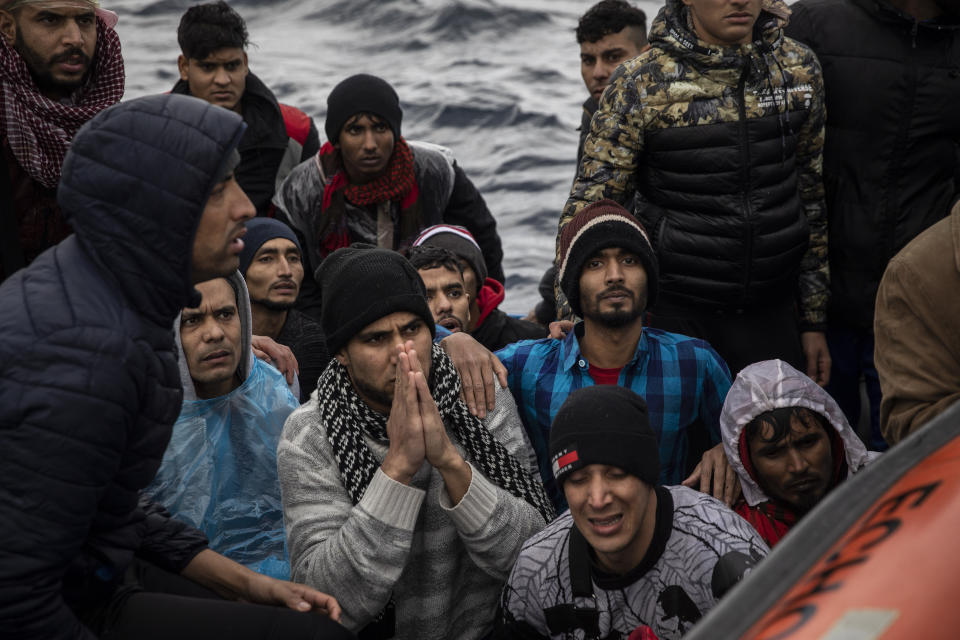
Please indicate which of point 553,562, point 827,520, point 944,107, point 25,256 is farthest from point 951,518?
point 25,256

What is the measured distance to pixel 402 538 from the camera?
10.3 ft

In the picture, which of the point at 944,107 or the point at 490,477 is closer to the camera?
the point at 490,477

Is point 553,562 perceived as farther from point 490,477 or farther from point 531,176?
point 531,176

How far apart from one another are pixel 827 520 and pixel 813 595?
20 cm

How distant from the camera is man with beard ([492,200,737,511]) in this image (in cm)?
385

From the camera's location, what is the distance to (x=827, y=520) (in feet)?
6.15

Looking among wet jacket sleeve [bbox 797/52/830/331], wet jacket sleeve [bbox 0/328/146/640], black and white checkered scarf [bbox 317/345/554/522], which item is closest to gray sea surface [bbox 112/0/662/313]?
wet jacket sleeve [bbox 797/52/830/331]

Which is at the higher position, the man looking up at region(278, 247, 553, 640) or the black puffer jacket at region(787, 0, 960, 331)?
the black puffer jacket at region(787, 0, 960, 331)

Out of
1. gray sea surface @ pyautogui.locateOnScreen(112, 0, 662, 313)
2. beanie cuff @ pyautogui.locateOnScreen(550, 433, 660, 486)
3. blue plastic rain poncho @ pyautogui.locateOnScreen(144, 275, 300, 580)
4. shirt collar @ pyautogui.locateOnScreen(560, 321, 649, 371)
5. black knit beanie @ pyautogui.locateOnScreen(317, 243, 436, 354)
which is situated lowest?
gray sea surface @ pyautogui.locateOnScreen(112, 0, 662, 313)

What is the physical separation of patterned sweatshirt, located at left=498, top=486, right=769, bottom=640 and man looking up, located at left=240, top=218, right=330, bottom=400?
1.78m

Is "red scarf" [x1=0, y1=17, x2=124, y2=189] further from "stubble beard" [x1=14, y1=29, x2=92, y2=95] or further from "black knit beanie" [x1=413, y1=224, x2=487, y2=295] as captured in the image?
"black knit beanie" [x1=413, y1=224, x2=487, y2=295]

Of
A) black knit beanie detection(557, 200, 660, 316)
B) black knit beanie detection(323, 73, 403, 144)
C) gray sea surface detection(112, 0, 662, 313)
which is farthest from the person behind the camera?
gray sea surface detection(112, 0, 662, 313)

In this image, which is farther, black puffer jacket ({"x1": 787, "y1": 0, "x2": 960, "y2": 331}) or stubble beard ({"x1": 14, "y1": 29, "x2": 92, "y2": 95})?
black puffer jacket ({"x1": 787, "y1": 0, "x2": 960, "y2": 331})

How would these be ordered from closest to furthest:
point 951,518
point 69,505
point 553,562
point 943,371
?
point 951,518
point 69,505
point 943,371
point 553,562
